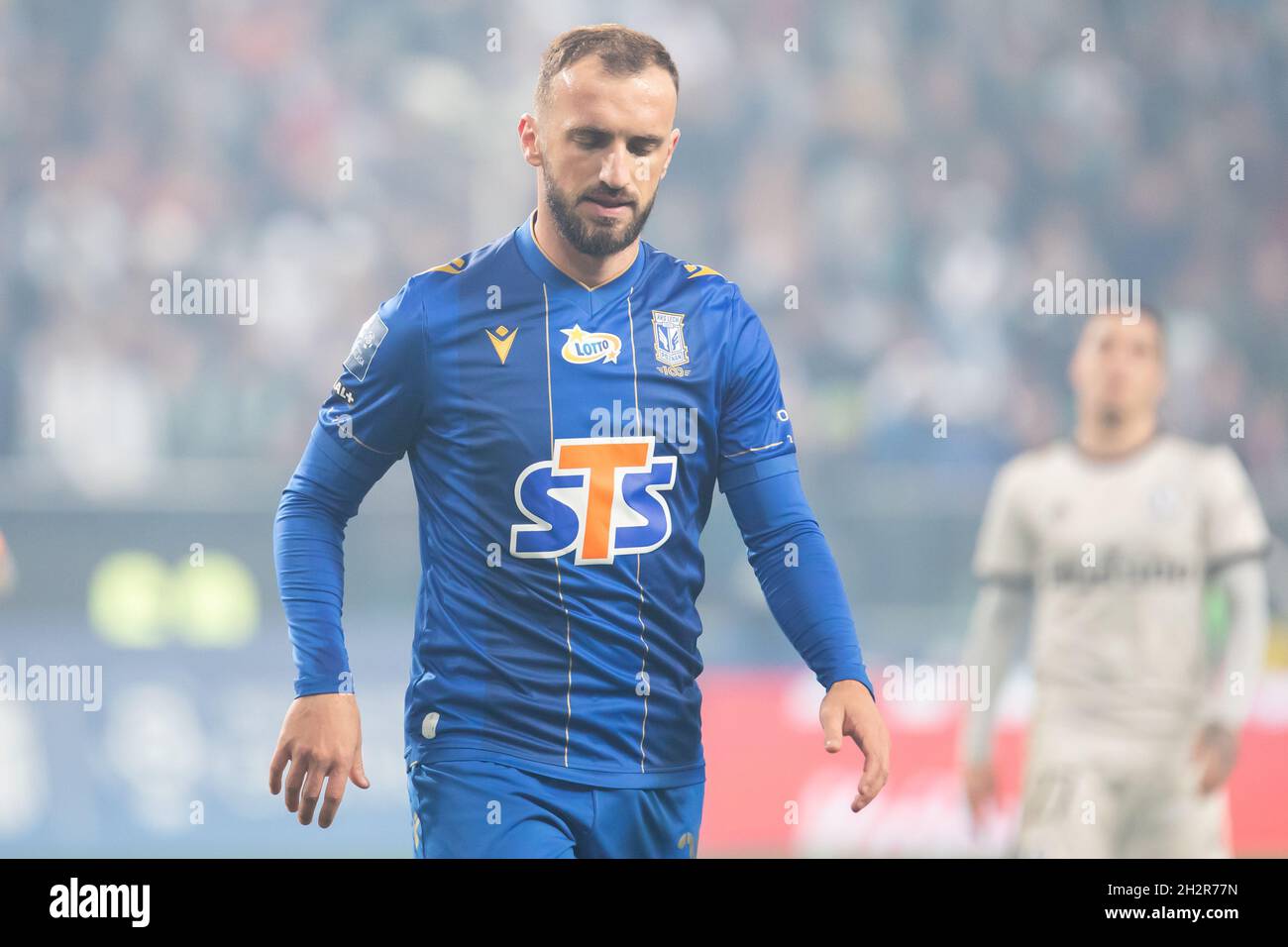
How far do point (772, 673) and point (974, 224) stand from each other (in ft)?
11.8

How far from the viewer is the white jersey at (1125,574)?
5.69m

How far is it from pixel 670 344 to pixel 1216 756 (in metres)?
3.15

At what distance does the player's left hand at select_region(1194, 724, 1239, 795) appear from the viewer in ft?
17.9

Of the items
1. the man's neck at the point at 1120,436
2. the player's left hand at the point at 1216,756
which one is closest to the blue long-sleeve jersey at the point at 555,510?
the player's left hand at the point at 1216,756

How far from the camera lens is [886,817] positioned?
7.46m

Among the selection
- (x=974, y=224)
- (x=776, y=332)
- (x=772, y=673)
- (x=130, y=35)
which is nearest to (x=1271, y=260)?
(x=974, y=224)

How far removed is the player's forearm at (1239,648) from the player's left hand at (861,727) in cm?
291

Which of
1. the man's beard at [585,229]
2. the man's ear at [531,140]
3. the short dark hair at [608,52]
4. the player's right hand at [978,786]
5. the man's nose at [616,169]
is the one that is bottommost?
the player's right hand at [978,786]

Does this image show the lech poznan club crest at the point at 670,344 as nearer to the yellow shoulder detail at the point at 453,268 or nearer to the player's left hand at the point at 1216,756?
the yellow shoulder detail at the point at 453,268

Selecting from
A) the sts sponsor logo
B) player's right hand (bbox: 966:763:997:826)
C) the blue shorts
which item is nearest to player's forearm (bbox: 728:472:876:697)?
the sts sponsor logo

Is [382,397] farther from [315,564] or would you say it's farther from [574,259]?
[574,259]

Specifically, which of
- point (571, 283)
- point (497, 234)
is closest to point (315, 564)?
point (571, 283)

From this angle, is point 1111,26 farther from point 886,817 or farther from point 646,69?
point 646,69

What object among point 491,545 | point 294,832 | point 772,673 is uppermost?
point 491,545
